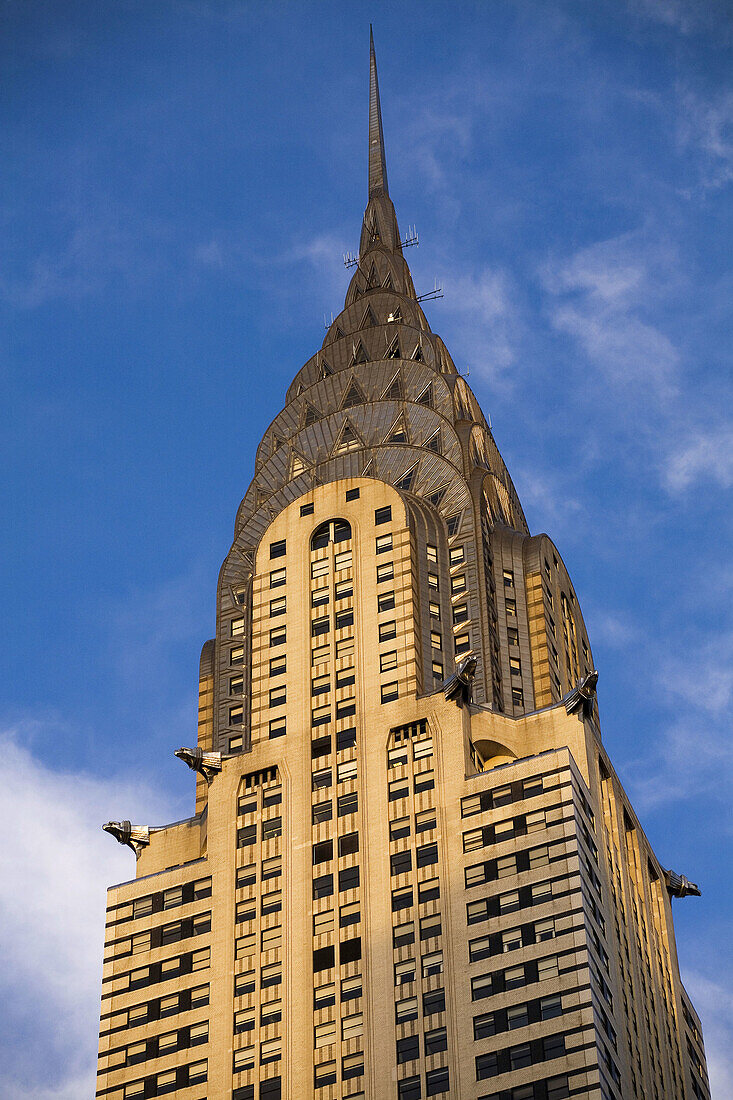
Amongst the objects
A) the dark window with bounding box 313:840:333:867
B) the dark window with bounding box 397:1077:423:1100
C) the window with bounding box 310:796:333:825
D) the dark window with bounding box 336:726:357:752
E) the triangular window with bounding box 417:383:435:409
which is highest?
the triangular window with bounding box 417:383:435:409

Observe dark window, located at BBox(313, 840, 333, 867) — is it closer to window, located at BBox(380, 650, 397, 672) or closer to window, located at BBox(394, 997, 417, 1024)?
window, located at BBox(394, 997, 417, 1024)

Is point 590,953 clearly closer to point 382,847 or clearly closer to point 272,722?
point 382,847

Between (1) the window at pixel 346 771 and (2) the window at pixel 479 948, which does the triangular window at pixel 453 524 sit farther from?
(2) the window at pixel 479 948

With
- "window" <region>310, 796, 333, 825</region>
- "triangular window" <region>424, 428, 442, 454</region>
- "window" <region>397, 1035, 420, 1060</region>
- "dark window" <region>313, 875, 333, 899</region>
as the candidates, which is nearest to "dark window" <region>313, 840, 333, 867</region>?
"dark window" <region>313, 875, 333, 899</region>

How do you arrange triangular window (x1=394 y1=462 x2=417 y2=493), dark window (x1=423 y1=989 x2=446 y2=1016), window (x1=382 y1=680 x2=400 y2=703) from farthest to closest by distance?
triangular window (x1=394 y1=462 x2=417 y2=493), window (x1=382 y1=680 x2=400 y2=703), dark window (x1=423 y1=989 x2=446 y2=1016)

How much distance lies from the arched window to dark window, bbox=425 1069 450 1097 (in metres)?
51.7

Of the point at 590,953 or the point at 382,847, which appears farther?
the point at 382,847

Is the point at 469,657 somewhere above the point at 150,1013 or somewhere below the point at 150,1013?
above

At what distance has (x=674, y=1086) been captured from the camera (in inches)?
6565

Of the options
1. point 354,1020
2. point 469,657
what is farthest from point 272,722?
point 354,1020

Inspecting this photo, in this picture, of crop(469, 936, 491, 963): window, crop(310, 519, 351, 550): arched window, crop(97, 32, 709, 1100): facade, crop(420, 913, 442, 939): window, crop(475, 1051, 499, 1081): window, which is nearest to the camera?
crop(475, 1051, 499, 1081): window

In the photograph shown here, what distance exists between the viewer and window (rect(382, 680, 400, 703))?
556ft

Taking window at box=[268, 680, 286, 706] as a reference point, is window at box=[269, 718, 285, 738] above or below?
below

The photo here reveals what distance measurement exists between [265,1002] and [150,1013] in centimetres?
1025
